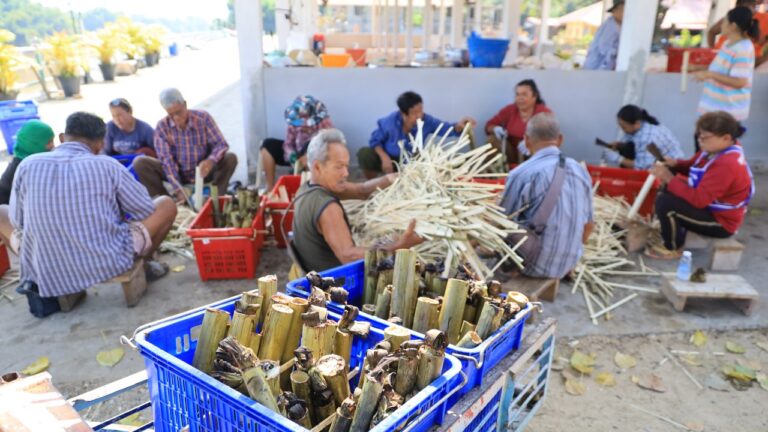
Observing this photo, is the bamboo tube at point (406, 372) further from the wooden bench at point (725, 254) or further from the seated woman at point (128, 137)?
the seated woman at point (128, 137)

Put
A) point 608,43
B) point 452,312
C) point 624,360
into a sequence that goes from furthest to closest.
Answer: point 608,43, point 624,360, point 452,312

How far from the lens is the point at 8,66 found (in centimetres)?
970

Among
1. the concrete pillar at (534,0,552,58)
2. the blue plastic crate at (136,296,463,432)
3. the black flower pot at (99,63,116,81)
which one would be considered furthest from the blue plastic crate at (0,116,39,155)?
the concrete pillar at (534,0,552,58)

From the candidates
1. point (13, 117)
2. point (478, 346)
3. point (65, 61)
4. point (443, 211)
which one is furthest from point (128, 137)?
point (65, 61)

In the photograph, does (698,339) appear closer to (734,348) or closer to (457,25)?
(734,348)

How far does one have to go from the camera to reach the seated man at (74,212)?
3.17 meters

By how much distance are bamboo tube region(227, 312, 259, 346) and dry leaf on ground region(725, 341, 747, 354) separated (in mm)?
3127

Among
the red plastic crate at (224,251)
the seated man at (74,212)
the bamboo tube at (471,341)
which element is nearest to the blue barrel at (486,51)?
the red plastic crate at (224,251)

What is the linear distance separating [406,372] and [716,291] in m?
3.15

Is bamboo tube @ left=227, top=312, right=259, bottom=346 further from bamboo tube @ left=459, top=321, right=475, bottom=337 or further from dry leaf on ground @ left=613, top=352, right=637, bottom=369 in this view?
dry leaf on ground @ left=613, top=352, right=637, bottom=369

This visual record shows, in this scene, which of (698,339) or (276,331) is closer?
(276,331)

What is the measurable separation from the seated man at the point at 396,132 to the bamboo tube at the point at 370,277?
3120 millimetres

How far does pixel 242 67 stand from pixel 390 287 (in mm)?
4626

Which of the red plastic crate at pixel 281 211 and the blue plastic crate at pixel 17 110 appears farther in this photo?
the blue plastic crate at pixel 17 110
